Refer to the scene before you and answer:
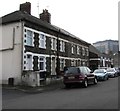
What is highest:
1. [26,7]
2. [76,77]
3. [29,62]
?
[26,7]

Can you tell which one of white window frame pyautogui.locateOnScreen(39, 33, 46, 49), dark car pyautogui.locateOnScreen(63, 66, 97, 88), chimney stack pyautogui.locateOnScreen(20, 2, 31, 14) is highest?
chimney stack pyautogui.locateOnScreen(20, 2, 31, 14)

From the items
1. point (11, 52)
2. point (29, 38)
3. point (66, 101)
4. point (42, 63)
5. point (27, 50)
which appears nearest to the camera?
point (66, 101)

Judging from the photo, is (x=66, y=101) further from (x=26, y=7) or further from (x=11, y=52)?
(x=26, y=7)

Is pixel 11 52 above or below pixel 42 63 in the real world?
above

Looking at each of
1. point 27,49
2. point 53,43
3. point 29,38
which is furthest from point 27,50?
point 53,43

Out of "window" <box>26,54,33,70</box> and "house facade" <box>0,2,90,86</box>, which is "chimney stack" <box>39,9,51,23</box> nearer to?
"house facade" <box>0,2,90,86</box>

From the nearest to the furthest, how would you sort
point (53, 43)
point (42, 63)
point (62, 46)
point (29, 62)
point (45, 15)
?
1. point (29, 62)
2. point (42, 63)
3. point (53, 43)
4. point (62, 46)
5. point (45, 15)

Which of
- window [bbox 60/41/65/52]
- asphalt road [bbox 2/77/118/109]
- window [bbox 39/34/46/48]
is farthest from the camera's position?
window [bbox 60/41/65/52]

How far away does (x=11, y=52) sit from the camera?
Answer: 2791 centimetres

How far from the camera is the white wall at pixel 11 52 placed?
27.3 m

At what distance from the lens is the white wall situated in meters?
27.3

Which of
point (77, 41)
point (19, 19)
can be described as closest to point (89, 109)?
point (19, 19)

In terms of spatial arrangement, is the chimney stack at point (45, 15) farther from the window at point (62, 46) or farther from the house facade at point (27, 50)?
the house facade at point (27, 50)

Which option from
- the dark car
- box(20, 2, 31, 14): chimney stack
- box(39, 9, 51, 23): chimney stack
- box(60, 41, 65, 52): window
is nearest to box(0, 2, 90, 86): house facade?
box(20, 2, 31, 14): chimney stack
